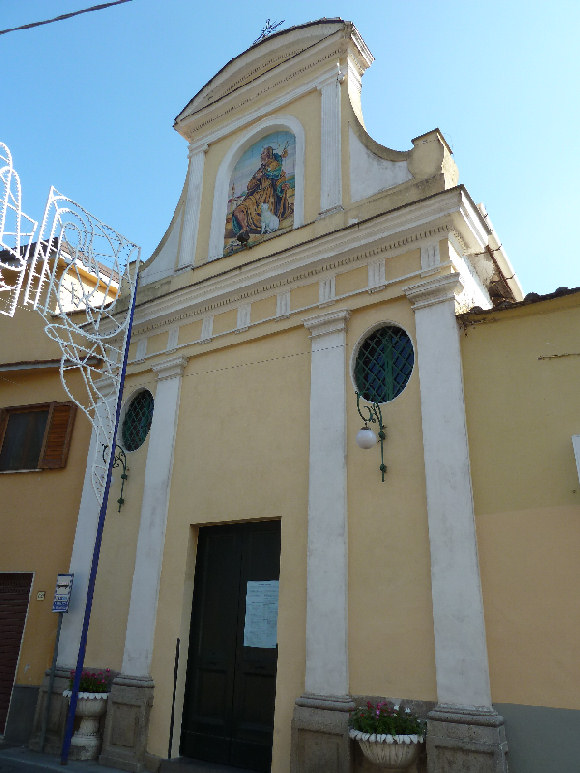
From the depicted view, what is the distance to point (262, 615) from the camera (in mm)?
7117

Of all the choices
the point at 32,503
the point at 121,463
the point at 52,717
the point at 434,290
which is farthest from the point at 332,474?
the point at 32,503

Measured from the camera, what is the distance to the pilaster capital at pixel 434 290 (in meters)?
6.87

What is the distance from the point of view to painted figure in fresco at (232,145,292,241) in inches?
371

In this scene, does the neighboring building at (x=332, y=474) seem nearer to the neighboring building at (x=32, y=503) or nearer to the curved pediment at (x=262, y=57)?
the curved pediment at (x=262, y=57)

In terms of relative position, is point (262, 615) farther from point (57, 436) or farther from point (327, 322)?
point (57, 436)

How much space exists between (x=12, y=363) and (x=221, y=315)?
4.47 metres

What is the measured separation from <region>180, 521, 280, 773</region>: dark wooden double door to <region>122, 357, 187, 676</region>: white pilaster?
1.94 feet

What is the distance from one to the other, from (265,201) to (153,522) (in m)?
5.35

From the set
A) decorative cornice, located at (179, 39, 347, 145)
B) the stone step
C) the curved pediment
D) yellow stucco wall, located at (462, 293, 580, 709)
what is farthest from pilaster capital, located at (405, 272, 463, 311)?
the stone step

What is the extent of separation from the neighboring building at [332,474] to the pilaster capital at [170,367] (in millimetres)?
46

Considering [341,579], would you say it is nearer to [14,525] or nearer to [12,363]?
[14,525]

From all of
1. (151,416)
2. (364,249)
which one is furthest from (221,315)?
(364,249)

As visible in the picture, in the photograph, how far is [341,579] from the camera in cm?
644

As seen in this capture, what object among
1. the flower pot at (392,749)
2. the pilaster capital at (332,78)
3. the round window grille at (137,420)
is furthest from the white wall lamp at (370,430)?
Answer: the pilaster capital at (332,78)
